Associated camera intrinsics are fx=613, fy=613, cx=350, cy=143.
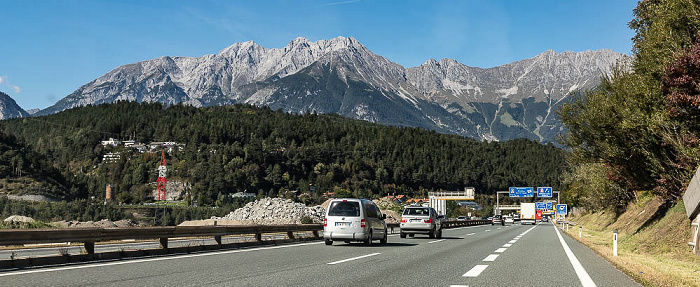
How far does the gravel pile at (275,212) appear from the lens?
6259 cm

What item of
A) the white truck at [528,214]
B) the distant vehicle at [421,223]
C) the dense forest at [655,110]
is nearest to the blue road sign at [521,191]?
the white truck at [528,214]

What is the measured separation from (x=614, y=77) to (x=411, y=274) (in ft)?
68.7

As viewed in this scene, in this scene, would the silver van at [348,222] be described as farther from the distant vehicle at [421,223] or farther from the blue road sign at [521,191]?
the blue road sign at [521,191]

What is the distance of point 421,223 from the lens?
31969 mm

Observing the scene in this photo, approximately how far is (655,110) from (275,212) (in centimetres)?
4865

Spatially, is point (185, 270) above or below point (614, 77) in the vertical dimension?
below

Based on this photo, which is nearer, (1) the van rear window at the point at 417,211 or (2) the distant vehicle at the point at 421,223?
(2) the distant vehicle at the point at 421,223

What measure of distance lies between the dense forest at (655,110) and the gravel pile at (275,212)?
36.7 meters

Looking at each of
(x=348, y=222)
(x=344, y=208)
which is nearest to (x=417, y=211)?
(x=344, y=208)

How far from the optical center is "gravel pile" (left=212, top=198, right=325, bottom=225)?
62594 millimetres

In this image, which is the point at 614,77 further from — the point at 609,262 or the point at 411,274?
the point at 411,274

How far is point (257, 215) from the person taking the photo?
223 ft

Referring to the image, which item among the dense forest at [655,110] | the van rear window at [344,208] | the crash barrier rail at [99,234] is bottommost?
the crash barrier rail at [99,234]

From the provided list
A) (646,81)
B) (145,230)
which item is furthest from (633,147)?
(145,230)
